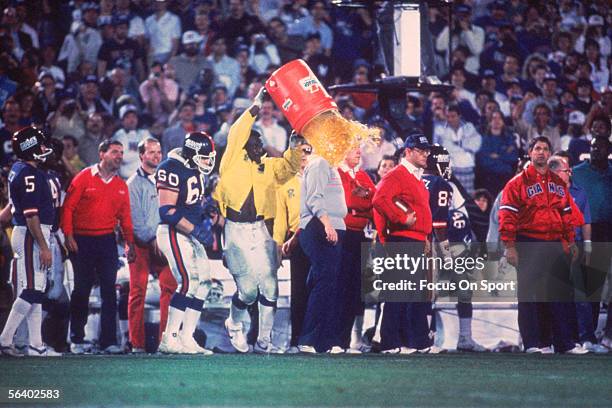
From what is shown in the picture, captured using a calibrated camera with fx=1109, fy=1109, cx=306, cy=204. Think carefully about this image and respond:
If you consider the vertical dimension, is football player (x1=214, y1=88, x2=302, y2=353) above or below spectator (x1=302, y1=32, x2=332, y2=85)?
below

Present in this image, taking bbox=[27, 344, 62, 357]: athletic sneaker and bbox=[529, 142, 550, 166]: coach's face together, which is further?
bbox=[529, 142, 550, 166]: coach's face

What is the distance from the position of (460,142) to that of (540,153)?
3167 mm

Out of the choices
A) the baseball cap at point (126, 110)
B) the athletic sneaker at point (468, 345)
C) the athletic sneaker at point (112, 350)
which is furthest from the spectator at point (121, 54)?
the athletic sneaker at point (468, 345)

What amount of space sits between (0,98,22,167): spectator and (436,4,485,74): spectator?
17.7 feet

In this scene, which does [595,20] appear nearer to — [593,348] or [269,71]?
[269,71]

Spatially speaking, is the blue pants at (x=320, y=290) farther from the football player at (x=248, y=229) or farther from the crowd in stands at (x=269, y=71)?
the crowd in stands at (x=269, y=71)

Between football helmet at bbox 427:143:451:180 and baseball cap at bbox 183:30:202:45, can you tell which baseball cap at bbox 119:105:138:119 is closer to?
baseball cap at bbox 183:30:202:45

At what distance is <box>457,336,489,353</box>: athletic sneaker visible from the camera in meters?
Answer: 9.46

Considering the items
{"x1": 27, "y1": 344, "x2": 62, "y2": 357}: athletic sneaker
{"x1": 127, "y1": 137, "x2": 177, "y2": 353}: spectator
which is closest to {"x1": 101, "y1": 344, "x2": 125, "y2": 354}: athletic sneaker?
{"x1": 127, "y1": 137, "x2": 177, "y2": 353}: spectator

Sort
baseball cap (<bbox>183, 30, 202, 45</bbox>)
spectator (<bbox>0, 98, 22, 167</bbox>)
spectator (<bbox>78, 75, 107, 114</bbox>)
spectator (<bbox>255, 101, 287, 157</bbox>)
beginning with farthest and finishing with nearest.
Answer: baseball cap (<bbox>183, 30, 202, 45</bbox>) < spectator (<bbox>78, 75, 107, 114</bbox>) < spectator (<bbox>255, 101, 287, 157</bbox>) < spectator (<bbox>0, 98, 22, 167</bbox>)

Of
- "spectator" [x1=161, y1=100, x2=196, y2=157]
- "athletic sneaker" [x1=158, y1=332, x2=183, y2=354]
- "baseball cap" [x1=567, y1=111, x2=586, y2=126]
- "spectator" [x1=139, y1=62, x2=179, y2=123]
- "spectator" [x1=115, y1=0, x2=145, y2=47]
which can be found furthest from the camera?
"spectator" [x1=115, y1=0, x2=145, y2=47]

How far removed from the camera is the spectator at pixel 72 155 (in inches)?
419

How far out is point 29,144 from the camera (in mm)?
8914

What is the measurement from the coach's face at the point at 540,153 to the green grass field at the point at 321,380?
160cm
